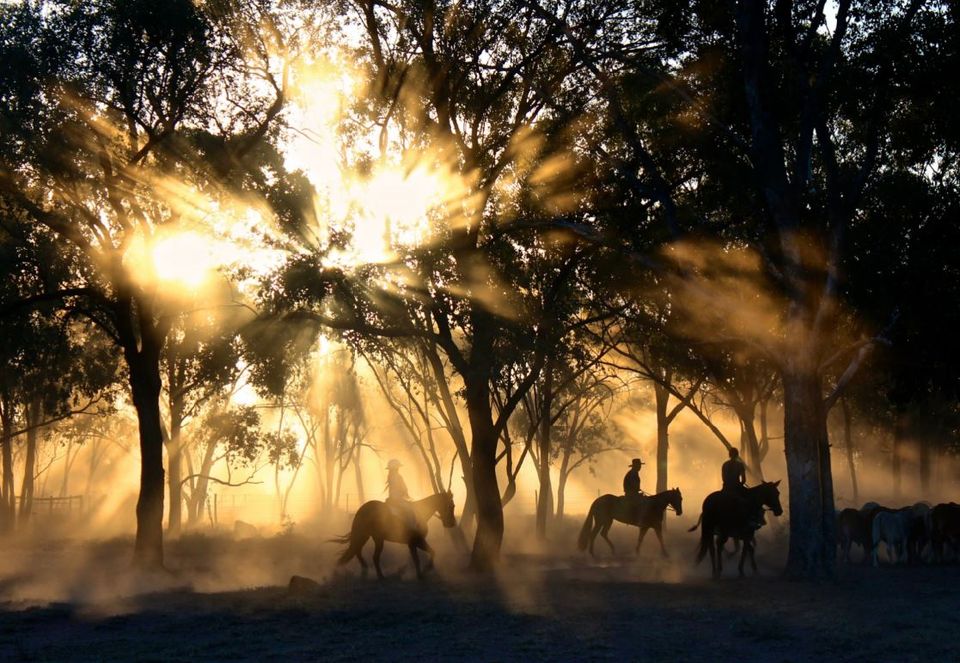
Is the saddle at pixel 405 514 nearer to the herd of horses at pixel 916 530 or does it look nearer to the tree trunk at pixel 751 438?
the herd of horses at pixel 916 530

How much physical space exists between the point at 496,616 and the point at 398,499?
892cm

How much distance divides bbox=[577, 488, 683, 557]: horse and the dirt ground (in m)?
2.74

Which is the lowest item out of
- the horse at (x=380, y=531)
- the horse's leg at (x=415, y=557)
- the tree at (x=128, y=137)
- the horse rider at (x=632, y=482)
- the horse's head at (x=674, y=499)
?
the horse's leg at (x=415, y=557)

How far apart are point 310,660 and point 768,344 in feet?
40.9

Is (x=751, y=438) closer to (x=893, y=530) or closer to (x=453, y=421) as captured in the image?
(x=893, y=530)

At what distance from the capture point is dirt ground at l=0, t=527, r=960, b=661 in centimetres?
1255

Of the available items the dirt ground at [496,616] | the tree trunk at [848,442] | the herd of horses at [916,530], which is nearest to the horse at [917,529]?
the herd of horses at [916,530]

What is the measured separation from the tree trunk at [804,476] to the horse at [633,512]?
7.37m

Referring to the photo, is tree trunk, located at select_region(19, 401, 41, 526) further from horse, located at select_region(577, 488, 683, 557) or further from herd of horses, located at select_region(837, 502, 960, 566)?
herd of horses, located at select_region(837, 502, 960, 566)

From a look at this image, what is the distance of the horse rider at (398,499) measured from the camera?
23.6m

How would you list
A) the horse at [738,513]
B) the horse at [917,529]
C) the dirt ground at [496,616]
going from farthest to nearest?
the horse at [917,529], the horse at [738,513], the dirt ground at [496,616]

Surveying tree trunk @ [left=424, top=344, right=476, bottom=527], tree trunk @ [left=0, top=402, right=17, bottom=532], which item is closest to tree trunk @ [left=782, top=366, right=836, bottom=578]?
tree trunk @ [left=424, top=344, right=476, bottom=527]

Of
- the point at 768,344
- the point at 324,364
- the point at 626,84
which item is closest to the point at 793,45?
the point at 626,84

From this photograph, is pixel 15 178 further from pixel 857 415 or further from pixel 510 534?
pixel 857 415
